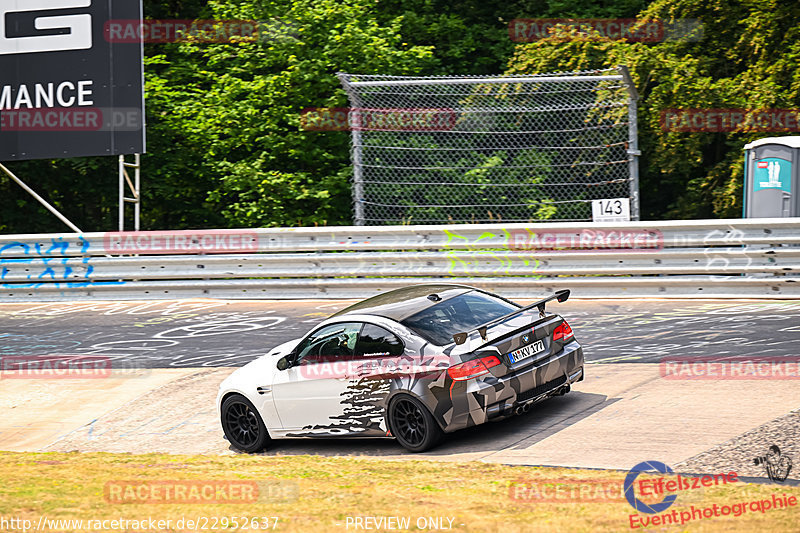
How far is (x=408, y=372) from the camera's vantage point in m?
8.87

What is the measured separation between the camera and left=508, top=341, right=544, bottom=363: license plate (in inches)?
354

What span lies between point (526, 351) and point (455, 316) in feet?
2.41

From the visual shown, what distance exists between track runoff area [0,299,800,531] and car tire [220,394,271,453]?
0.14 metres

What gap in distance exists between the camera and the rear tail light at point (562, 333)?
31.2 ft

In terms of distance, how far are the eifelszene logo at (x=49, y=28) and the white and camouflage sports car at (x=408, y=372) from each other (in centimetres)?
1143

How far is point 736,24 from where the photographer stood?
20.9 metres

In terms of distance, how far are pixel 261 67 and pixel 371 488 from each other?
15053 mm

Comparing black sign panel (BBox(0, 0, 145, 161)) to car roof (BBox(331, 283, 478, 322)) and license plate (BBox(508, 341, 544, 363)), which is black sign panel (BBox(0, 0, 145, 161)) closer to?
car roof (BBox(331, 283, 478, 322))

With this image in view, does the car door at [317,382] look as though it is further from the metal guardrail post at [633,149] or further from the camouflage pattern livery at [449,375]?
the metal guardrail post at [633,149]

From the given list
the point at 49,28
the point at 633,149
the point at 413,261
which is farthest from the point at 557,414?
Result: the point at 49,28

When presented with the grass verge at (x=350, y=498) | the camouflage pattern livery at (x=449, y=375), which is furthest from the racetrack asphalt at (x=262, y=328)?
the grass verge at (x=350, y=498)

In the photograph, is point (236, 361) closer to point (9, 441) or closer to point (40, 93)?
point (9, 441)

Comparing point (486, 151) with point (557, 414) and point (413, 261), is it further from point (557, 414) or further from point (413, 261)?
point (557, 414)

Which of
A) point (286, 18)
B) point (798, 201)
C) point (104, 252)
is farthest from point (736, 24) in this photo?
point (104, 252)
